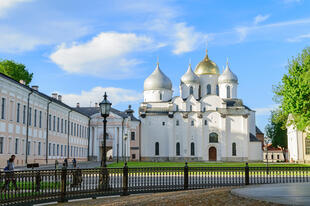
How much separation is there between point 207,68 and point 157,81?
11.0m

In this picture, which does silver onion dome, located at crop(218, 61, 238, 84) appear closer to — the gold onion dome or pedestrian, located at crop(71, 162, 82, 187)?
the gold onion dome

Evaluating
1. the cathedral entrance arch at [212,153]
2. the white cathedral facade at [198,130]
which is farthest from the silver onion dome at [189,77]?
the cathedral entrance arch at [212,153]

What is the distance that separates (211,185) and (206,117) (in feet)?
188

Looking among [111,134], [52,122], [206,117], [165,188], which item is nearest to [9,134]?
[52,122]

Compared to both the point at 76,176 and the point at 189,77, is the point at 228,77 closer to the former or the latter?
the point at 189,77

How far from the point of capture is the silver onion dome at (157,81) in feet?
259

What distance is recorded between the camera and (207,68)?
82.1m

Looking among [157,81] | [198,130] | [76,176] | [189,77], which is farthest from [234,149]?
[76,176]

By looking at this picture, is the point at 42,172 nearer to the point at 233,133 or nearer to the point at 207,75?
the point at 233,133

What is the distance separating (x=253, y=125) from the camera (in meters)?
80.2

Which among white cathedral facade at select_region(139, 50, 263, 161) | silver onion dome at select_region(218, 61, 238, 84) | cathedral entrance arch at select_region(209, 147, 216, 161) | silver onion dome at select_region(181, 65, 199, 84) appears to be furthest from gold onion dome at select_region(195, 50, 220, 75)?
cathedral entrance arch at select_region(209, 147, 216, 161)

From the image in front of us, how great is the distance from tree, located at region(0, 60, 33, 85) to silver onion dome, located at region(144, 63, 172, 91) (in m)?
29.1

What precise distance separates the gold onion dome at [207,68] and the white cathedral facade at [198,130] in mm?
5270

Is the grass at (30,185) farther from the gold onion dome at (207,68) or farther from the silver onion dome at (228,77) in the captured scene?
the gold onion dome at (207,68)
